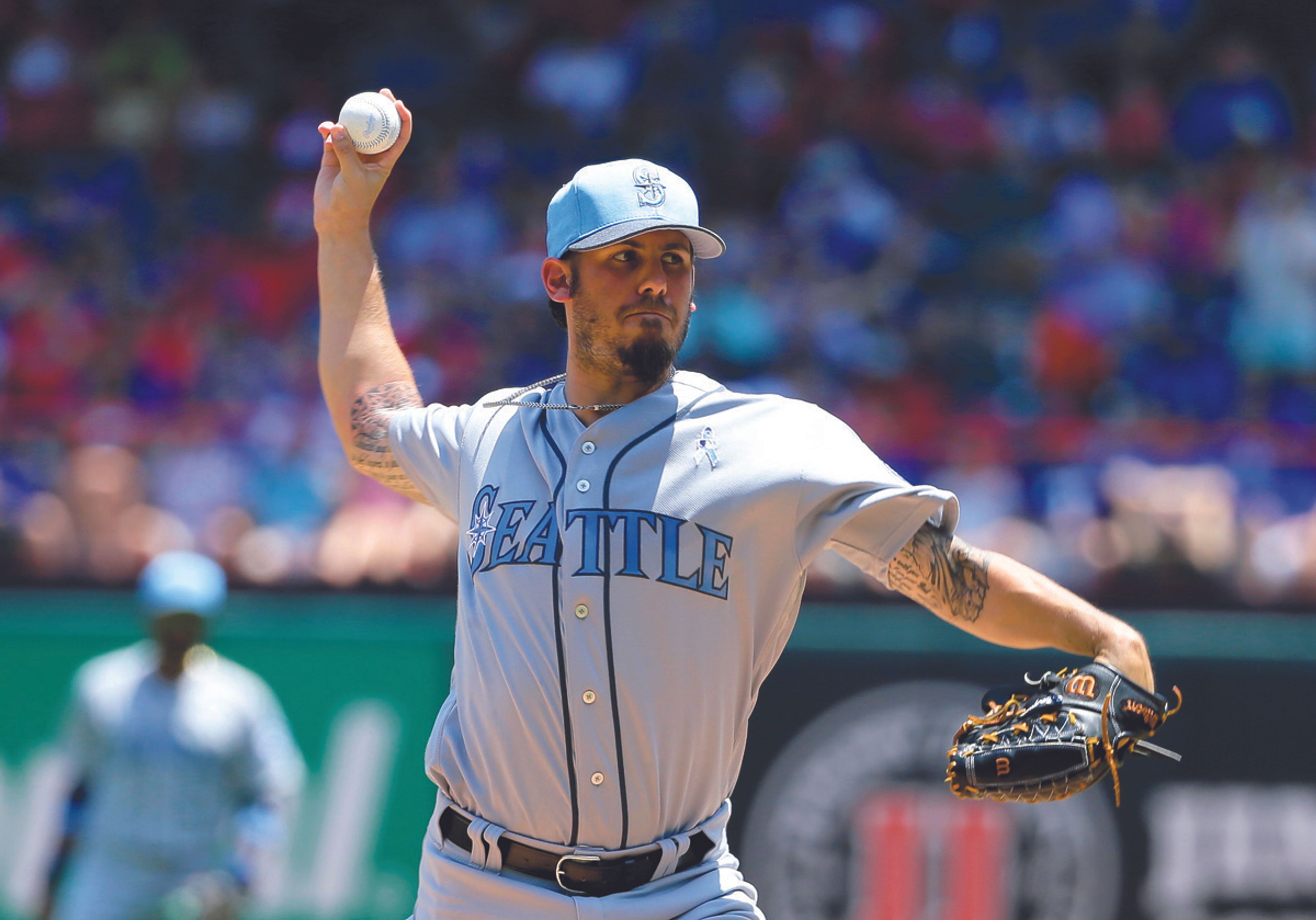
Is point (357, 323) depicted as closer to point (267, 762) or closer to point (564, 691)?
point (564, 691)

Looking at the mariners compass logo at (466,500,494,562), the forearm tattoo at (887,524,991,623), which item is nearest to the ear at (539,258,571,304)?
the mariners compass logo at (466,500,494,562)

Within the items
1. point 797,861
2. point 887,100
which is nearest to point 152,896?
point 797,861

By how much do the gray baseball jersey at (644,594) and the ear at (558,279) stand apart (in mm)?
303

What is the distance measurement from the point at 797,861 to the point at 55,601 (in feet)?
11.5

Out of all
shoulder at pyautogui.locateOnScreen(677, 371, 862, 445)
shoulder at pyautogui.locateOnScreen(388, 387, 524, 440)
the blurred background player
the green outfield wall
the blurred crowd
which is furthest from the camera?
the blurred crowd

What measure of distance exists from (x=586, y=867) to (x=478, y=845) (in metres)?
0.22

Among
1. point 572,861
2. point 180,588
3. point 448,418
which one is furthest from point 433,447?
point 180,588

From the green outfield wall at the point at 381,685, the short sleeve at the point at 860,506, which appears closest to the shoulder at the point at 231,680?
the green outfield wall at the point at 381,685

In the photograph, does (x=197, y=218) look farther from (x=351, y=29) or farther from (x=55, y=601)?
(x=55, y=601)

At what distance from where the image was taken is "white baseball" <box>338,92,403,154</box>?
11.3 feet

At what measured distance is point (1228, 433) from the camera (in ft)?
25.9

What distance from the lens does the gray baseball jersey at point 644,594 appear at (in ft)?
9.64

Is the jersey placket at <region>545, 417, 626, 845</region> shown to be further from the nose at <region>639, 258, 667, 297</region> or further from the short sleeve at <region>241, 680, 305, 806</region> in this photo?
the short sleeve at <region>241, 680, 305, 806</region>

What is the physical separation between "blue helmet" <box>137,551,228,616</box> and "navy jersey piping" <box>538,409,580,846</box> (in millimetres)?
3736
